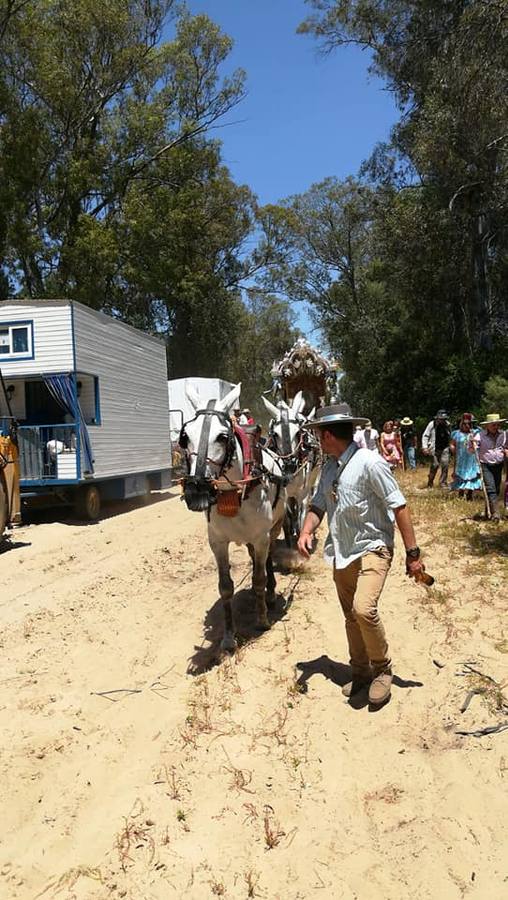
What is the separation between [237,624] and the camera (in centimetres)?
634

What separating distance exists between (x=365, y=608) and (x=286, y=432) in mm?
4090

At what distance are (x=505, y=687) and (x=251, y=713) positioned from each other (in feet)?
5.93

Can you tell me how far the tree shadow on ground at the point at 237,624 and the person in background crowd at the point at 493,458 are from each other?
4.31 meters

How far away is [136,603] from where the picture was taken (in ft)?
24.0

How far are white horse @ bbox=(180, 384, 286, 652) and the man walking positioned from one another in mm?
840

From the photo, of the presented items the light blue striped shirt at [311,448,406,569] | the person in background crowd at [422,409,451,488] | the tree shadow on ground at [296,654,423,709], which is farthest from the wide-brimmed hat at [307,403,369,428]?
the person in background crowd at [422,409,451,488]

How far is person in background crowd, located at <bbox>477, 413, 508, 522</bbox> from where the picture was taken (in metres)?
10.1

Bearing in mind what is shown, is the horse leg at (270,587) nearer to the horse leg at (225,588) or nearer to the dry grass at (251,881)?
the horse leg at (225,588)

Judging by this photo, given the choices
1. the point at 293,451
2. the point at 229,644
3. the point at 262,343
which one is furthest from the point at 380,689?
the point at 262,343

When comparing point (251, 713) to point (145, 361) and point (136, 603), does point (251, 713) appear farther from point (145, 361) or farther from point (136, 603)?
point (145, 361)

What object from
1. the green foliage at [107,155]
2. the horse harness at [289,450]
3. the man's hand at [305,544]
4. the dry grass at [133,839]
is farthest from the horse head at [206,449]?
the green foliage at [107,155]

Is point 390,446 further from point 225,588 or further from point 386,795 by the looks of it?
point 386,795

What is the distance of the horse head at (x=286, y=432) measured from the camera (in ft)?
25.3

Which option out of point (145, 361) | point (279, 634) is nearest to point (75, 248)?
point (145, 361)
